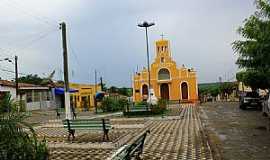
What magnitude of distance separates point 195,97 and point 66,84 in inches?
→ 1582

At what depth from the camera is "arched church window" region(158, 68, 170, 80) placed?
60434mm

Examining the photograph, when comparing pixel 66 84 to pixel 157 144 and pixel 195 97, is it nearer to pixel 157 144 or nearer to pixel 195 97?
pixel 157 144

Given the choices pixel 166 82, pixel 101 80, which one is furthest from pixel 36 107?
pixel 101 80

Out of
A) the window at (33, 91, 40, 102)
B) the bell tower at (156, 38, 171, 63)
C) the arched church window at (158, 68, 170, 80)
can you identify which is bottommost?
the window at (33, 91, 40, 102)

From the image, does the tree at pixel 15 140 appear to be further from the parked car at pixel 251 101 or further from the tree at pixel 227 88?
the tree at pixel 227 88

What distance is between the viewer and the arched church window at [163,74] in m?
60.4

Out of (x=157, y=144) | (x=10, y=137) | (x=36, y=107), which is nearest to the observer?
(x=10, y=137)

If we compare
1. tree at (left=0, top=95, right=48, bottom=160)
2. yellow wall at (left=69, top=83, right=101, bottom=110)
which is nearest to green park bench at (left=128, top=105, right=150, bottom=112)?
tree at (left=0, top=95, right=48, bottom=160)

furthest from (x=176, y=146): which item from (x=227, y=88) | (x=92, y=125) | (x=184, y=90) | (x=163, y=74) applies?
(x=227, y=88)

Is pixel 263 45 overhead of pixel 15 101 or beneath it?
overhead

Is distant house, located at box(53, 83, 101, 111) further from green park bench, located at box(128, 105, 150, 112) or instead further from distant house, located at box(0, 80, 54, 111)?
green park bench, located at box(128, 105, 150, 112)

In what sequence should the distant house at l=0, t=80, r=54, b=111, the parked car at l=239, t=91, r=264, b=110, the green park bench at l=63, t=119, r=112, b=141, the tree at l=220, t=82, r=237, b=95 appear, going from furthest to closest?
the tree at l=220, t=82, r=237, b=95 < the distant house at l=0, t=80, r=54, b=111 < the parked car at l=239, t=91, r=264, b=110 < the green park bench at l=63, t=119, r=112, b=141

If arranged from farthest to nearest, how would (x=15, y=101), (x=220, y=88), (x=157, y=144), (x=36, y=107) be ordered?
(x=220, y=88)
(x=36, y=107)
(x=157, y=144)
(x=15, y=101)

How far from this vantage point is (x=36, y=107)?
5019 centimetres
